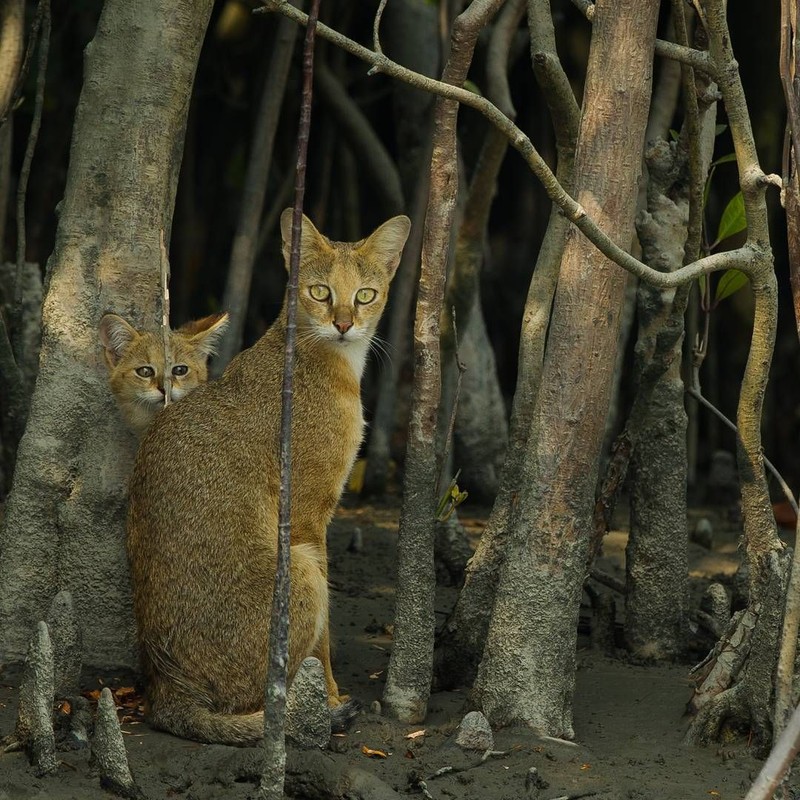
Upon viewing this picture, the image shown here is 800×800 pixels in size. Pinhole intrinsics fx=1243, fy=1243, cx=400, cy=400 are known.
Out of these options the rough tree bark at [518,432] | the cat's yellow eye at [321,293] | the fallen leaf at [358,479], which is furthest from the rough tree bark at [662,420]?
the fallen leaf at [358,479]

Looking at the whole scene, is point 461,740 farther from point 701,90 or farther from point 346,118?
point 346,118

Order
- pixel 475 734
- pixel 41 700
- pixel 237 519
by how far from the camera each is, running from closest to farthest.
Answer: pixel 41 700
pixel 475 734
pixel 237 519

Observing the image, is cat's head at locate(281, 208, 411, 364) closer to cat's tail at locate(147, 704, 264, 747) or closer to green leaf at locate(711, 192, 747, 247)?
green leaf at locate(711, 192, 747, 247)

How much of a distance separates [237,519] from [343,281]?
1.34 meters

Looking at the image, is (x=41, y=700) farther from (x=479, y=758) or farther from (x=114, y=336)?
(x=114, y=336)

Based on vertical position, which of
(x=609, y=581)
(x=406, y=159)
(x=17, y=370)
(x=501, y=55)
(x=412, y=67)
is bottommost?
(x=609, y=581)

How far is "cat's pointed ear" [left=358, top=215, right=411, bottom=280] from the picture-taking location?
5941 millimetres

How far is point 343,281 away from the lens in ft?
19.1

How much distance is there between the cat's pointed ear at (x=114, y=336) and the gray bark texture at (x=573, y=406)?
1.95 meters

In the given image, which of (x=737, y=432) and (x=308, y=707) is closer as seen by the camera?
(x=308, y=707)

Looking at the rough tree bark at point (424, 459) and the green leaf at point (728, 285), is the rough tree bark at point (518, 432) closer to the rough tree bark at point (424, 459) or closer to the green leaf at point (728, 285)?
the rough tree bark at point (424, 459)

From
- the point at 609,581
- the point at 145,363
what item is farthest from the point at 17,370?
the point at 609,581

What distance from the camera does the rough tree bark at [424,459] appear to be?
494 centimetres

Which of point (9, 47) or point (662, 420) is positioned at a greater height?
point (9, 47)
